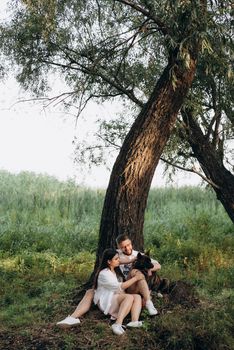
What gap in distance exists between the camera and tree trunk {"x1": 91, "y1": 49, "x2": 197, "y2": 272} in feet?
34.8

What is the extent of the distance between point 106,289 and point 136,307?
0.55 m

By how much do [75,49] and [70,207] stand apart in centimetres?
1095

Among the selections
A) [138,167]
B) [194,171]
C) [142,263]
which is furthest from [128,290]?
[194,171]

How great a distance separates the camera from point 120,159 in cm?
1074

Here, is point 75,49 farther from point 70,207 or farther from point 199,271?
point 70,207

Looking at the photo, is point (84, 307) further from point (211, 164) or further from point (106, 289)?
point (211, 164)

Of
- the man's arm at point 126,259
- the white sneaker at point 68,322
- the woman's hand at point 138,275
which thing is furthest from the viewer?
the man's arm at point 126,259

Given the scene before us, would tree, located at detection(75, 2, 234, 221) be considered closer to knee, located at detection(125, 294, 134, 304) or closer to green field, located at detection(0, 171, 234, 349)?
green field, located at detection(0, 171, 234, 349)

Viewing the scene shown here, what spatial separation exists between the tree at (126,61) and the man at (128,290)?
4.49 feet

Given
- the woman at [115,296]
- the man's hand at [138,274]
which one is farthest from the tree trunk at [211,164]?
the woman at [115,296]

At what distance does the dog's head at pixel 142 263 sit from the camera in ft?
29.9

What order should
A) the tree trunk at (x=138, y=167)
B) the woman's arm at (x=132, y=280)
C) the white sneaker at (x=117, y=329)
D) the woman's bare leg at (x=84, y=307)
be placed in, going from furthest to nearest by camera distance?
the tree trunk at (x=138, y=167), the woman's bare leg at (x=84, y=307), the woman's arm at (x=132, y=280), the white sneaker at (x=117, y=329)

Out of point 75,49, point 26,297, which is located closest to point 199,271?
point 26,297

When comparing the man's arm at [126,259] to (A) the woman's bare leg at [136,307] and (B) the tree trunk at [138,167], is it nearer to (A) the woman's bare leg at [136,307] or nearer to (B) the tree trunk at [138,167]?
(A) the woman's bare leg at [136,307]
